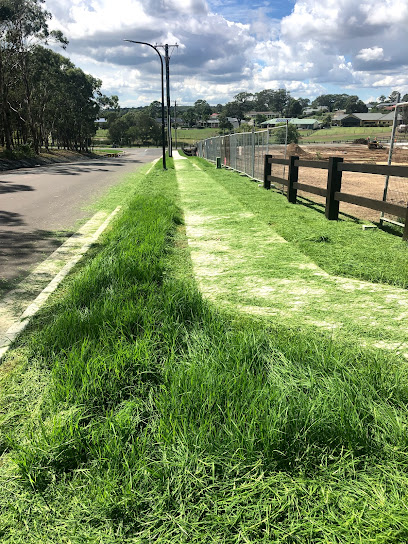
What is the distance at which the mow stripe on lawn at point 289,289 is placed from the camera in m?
3.72

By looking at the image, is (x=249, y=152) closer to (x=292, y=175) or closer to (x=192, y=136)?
(x=292, y=175)

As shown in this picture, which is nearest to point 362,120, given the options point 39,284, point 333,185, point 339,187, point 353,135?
point 353,135

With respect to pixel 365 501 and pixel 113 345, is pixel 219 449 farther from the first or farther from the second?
pixel 113 345

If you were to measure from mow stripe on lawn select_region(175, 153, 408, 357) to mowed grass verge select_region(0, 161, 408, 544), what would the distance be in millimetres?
565

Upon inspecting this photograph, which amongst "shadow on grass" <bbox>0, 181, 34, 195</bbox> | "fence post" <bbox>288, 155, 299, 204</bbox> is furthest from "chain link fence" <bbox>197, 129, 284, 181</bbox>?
"shadow on grass" <bbox>0, 181, 34, 195</bbox>

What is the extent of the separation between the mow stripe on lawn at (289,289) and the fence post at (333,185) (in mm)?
1726

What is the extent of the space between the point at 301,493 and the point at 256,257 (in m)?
4.30

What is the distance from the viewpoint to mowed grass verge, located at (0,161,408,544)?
1.75 meters

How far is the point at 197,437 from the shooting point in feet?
6.80

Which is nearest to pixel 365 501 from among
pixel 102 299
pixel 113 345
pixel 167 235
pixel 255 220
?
pixel 113 345

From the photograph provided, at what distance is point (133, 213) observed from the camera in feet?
27.1

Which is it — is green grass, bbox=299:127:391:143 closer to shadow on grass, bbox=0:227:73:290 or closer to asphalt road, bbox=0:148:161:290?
asphalt road, bbox=0:148:161:290

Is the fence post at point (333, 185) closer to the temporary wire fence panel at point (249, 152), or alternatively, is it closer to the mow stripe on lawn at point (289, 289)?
the mow stripe on lawn at point (289, 289)

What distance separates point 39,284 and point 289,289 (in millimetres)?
3062
